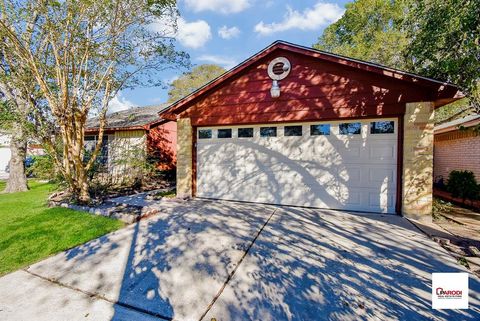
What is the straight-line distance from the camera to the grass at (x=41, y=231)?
3.54m

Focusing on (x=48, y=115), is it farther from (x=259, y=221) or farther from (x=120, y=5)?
(x=259, y=221)

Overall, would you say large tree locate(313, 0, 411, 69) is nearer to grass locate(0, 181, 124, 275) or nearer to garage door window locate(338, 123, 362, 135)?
garage door window locate(338, 123, 362, 135)

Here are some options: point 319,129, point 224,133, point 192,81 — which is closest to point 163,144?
point 224,133

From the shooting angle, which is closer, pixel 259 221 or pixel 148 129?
pixel 259 221

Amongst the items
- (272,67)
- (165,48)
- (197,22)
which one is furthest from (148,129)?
(272,67)

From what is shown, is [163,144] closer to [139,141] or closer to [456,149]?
[139,141]

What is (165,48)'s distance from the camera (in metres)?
7.33

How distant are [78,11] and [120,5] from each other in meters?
1.02

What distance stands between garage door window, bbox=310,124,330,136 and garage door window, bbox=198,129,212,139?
3.26 meters

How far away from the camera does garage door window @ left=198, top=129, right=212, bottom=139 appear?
755 centimetres

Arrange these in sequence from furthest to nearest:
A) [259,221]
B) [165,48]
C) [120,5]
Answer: [165,48] → [120,5] → [259,221]

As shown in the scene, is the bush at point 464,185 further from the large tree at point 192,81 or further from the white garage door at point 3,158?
the white garage door at point 3,158

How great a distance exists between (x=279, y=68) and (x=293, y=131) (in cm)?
184

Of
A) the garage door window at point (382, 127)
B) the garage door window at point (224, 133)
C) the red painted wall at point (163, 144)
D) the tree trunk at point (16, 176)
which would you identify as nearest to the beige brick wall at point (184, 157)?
the garage door window at point (224, 133)
